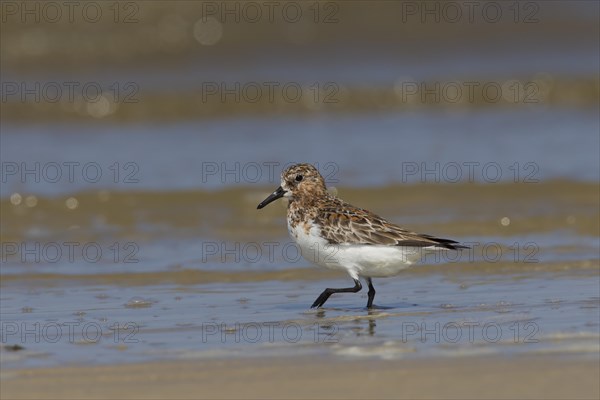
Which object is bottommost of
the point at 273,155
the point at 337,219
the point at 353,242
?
the point at 353,242

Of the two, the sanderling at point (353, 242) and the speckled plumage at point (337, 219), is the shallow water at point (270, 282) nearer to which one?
the sanderling at point (353, 242)

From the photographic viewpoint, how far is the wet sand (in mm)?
6203

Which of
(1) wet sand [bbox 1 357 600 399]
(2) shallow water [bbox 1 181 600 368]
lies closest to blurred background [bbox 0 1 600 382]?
(2) shallow water [bbox 1 181 600 368]

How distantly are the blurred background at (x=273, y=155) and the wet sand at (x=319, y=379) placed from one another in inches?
14.6

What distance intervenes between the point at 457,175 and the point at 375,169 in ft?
4.13

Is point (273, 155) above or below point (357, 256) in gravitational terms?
above

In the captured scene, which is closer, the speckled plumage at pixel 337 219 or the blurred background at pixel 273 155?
the speckled plumage at pixel 337 219

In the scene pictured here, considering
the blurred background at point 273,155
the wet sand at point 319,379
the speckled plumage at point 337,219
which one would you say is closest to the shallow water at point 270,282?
the blurred background at point 273,155

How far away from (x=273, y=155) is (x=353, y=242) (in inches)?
297

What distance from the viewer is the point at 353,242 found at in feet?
28.7

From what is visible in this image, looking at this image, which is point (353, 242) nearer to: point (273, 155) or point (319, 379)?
point (319, 379)

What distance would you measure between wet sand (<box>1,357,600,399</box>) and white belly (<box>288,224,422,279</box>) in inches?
75.8

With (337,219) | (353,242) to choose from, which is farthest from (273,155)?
(353,242)

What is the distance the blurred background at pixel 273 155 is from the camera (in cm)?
912
